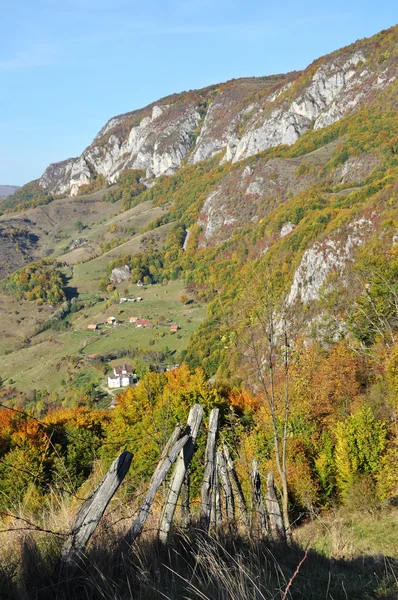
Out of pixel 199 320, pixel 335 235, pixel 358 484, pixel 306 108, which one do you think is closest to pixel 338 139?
pixel 306 108

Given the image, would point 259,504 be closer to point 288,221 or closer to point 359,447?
point 359,447

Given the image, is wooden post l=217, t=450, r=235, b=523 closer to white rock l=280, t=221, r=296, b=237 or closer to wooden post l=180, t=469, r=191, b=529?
wooden post l=180, t=469, r=191, b=529

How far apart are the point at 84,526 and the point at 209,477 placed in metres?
2.24

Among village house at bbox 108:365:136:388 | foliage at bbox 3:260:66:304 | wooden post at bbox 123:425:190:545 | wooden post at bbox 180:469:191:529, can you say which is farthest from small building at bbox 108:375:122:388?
wooden post at bbox 123:425:190:545

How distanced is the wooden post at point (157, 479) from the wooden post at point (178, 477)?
0.51 ft

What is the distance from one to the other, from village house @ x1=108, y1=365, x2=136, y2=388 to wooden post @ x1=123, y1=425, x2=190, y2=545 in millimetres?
85043

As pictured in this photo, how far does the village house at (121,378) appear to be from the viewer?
287 ft

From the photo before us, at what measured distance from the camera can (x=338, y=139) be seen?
502 ft

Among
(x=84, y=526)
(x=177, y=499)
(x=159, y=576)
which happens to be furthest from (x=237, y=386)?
(x=84, y=526)

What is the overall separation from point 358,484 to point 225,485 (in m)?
12.4

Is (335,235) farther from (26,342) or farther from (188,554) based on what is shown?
(26,342)

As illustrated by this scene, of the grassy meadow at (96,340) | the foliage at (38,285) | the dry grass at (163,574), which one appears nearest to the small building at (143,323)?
the grassy meadow at (96,340)

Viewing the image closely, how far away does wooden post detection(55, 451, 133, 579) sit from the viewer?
3.77 m

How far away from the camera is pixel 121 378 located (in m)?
87.9
